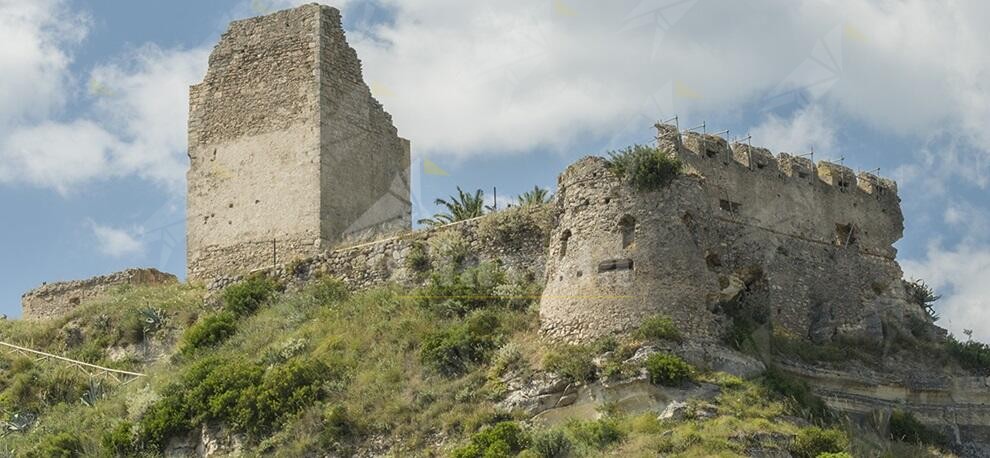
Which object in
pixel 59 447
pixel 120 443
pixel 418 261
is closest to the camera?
pixel 120 443

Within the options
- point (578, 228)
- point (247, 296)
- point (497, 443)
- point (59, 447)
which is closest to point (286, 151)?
point (247, 296)

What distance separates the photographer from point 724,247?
3262 cm

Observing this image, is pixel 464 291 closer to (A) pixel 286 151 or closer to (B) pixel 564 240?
(B) pixel 564 240

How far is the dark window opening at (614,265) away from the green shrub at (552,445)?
132 inches

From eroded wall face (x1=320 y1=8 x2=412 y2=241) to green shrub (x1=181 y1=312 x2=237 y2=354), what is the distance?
3.19 metres

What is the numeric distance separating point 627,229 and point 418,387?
4.31m

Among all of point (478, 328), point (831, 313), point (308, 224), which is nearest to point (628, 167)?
point (478, 328)

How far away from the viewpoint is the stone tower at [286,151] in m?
36.2

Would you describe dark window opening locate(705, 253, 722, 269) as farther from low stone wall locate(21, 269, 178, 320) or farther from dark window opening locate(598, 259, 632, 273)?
low stone wall locate(21, 269, 178, 320)

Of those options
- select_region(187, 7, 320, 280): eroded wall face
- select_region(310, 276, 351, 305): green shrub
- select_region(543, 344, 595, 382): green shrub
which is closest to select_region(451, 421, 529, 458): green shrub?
select_region(543, 344, 595, 382): green shrub

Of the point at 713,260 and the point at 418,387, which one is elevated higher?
the point at 713,260

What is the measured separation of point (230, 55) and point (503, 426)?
47.5 ft

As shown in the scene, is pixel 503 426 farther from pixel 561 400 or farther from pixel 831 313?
pixel 831 313

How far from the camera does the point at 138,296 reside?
36.6 metres
